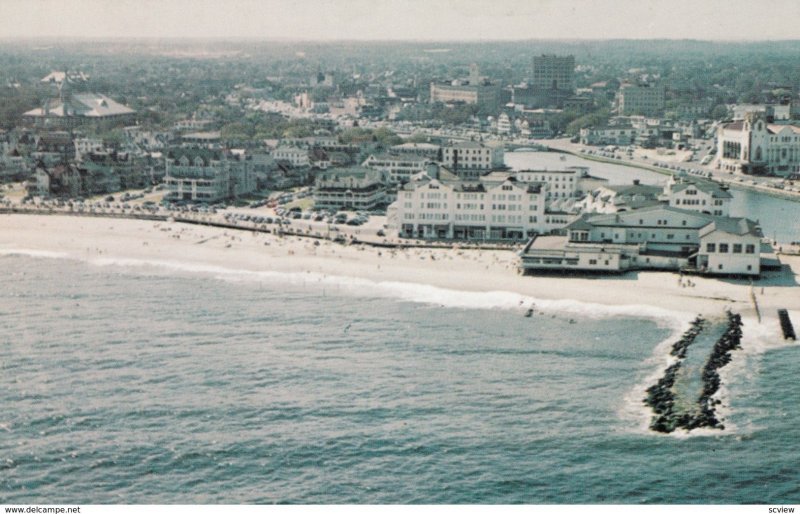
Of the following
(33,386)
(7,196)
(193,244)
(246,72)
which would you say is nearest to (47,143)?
(7,196)

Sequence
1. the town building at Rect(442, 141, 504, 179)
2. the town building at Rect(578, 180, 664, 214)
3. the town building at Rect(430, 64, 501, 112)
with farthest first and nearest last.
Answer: the town building at Rect(430, 64, 501, 112) → the town building at Rect(442, 141, 504, 179) → the town building at Rect(578, 180, 664, 214)

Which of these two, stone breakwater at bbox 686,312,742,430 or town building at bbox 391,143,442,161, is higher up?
town building at bbox 391,143,442,161

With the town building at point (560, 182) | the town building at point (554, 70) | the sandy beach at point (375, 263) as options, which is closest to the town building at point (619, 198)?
the town building at point (560, 182)

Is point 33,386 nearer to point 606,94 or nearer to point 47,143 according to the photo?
point 47,143

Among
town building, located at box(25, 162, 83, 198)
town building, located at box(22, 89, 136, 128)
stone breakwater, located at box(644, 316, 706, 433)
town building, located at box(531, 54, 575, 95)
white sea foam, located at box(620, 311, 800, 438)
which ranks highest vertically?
town building, located at box(531, 54, 575, 95)

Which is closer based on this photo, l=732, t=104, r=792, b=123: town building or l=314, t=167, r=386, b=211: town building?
l=314, t=167, r=386, b=211: town building

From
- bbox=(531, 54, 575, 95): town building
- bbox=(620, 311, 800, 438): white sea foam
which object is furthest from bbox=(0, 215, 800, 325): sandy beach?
bbox=(531, 54, 575, 95): town building

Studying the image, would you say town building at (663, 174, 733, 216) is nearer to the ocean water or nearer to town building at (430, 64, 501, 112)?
the ocean water
